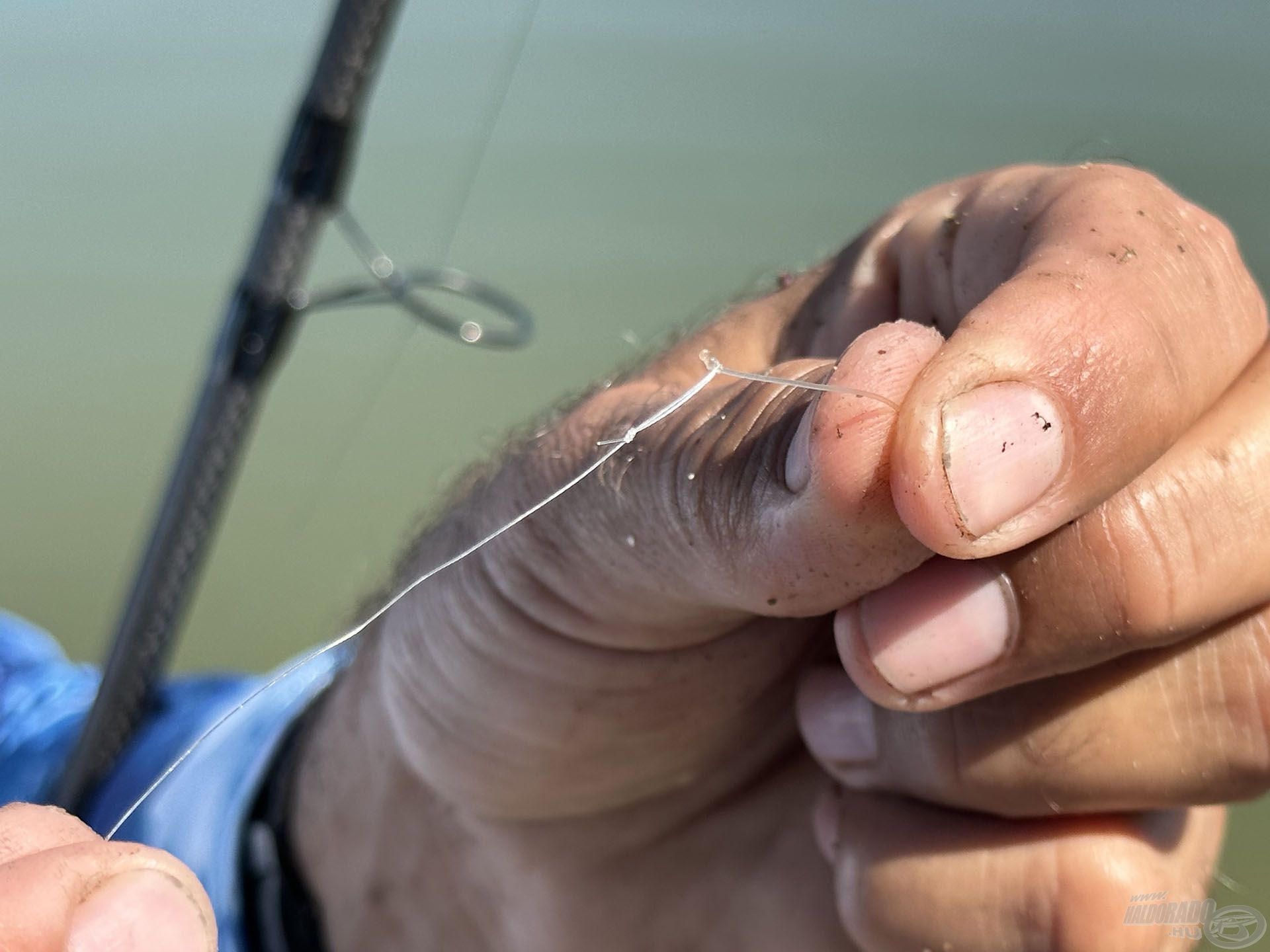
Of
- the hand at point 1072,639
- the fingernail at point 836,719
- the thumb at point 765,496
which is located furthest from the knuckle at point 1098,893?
the thumb at point 765,496

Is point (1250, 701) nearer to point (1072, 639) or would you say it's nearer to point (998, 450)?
point (1072, 639)

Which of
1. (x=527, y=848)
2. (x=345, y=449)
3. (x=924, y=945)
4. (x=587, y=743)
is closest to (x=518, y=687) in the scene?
(x=587, y=743)

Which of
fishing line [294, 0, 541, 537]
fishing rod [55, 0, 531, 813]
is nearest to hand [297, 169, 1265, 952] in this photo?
fishing rod [55, 0, 531, 813]

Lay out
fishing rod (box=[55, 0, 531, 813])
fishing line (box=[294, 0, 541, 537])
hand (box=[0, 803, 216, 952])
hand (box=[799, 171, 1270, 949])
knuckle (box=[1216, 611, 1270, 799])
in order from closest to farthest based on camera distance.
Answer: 1. hand (box=[0, 803, 216, 952])
2. hand (box=[799, 171, 1270, 949])
3. knuckle (box=[1216, 611, 1270, 799])
4. fishing rod (box=[55, 0, 531, 813])
5. fishing line (box=[294, 0, 541, 537])

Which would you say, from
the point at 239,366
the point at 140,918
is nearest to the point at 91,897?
the point at 140,918

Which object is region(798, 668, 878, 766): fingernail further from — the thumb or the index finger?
the index finger

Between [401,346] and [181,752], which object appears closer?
[181,752]

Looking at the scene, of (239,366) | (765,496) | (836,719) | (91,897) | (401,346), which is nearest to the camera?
(91,897)
